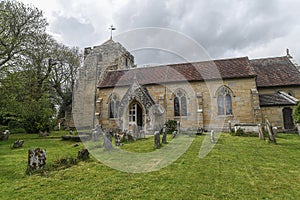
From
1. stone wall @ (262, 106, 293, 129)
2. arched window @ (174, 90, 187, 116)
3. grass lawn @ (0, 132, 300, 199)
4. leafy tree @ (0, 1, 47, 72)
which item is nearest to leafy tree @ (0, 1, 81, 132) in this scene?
leafy tree @ (0, 1, 47, 72)

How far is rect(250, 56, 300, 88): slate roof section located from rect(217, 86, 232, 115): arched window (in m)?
4.08

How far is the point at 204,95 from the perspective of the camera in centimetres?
2159

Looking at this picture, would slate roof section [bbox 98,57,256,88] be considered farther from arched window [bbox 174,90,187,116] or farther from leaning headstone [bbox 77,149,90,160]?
leaning headstone [bbox 77,149,90,160]

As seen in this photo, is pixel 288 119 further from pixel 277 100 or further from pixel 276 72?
pixel 276 72

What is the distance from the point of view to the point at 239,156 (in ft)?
27.0

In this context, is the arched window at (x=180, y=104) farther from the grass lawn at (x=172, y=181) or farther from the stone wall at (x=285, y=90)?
the grass lawn at (x=172, y=181)

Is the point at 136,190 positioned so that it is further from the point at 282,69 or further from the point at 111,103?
the point at 282,69

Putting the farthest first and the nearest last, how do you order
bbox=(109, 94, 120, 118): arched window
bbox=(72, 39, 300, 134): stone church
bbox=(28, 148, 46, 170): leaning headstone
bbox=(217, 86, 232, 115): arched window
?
1. bbox=(109, 94, 120, 118): arched window
2. bbox=(217, 86, 232, 115): arched window
3. bbox=(72, 39, 300, 134): stone church
4. bbox=(28, 148, 46, 170): leaning headstone

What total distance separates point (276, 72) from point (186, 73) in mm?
10590

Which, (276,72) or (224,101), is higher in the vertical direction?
(276,72)

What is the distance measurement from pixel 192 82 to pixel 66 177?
1816cm

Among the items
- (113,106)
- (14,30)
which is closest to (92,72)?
(113,106)

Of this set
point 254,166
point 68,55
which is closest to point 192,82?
point 254,166

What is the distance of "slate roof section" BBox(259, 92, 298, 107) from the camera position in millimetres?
18938
